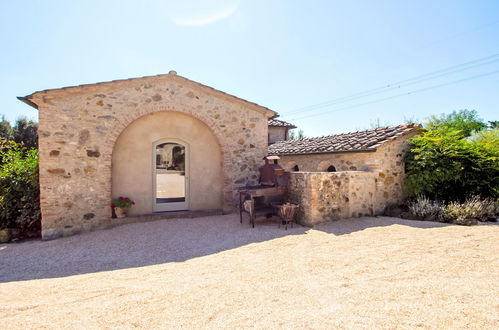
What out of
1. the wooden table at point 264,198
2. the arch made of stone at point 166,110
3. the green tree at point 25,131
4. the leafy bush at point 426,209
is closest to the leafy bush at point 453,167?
the leafy bush at point 426,209

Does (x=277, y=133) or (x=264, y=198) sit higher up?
(x=277, y=133)

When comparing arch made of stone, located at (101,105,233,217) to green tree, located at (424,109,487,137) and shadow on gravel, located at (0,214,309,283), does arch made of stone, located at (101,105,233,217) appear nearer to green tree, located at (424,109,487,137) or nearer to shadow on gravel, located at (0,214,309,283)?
shadow on gravel, located at (0,214,309,283)

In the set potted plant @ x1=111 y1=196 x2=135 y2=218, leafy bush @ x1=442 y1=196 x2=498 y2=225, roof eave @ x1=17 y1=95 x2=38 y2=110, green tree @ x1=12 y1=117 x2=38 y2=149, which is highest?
green tree @ x1=12 y1=117 x2=38 y2=149

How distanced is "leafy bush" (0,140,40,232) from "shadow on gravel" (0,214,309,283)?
682 mm

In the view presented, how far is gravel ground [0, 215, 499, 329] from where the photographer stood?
2492mm

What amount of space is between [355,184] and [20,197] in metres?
9.45

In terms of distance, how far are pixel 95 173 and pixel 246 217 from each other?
14.7 ft

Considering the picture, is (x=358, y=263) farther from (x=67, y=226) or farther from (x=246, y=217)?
(x=67, y=226)

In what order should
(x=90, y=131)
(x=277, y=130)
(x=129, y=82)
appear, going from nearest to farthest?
(x=90, y=131) < (x=129, y=82) < (x=277, y=130)

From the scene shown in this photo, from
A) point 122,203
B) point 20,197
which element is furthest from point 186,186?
point 20,197

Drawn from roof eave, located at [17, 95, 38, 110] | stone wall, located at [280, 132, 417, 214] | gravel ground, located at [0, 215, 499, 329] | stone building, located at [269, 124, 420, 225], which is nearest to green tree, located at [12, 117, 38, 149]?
roof eave, located at [17, 95, 38, 110]

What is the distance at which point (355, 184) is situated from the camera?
284 inches

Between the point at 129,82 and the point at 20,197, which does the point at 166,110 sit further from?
the point at 20,197

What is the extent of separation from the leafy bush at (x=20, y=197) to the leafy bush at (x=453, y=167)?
37.5ft
